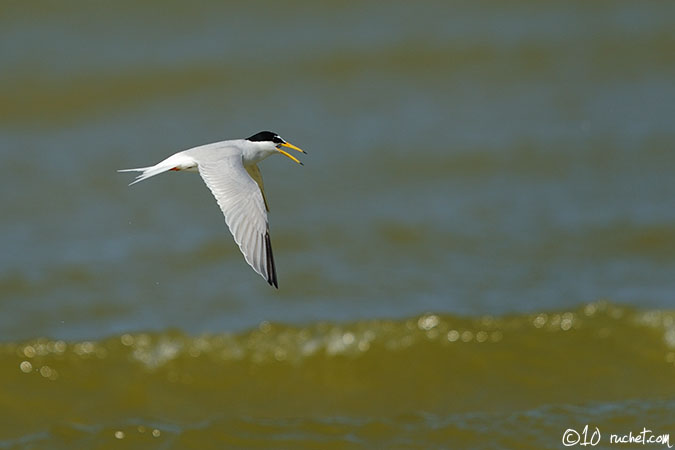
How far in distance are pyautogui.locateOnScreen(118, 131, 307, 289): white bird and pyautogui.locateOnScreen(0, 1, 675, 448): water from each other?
1.78 m

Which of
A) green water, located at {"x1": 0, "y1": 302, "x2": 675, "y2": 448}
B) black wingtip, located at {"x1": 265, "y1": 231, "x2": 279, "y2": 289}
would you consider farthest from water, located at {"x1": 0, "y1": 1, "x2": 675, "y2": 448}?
black wingtip, located at {"x1": 265, "y1": 231, "x2": 279, "y2": 289}

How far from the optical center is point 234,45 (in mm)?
11930

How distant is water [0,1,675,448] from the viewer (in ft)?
20.2

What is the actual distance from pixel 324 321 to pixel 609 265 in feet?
8.34

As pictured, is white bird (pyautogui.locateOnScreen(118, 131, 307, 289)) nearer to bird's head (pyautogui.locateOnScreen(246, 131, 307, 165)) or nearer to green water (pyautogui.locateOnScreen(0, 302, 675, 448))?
bird's head (pyautogui.locateOnScreen(246, 131, 307, 165))

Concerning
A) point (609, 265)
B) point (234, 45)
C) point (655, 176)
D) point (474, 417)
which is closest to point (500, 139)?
point (655, 176)

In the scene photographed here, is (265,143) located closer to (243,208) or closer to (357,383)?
(243,208)

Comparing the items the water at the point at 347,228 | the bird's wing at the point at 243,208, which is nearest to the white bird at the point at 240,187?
the bird's wing at the point at 243,208

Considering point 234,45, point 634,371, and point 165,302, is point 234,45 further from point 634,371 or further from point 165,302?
point 634,371

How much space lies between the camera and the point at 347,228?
28.4 feet

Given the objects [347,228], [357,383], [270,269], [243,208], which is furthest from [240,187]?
[347,228]

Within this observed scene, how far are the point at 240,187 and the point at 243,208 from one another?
0.45ft

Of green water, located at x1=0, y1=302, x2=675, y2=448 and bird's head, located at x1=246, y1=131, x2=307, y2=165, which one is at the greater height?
bird's head, located at x1=246, y1=131, x2=307, y2=165

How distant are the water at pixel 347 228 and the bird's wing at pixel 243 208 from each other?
5.86 ft
